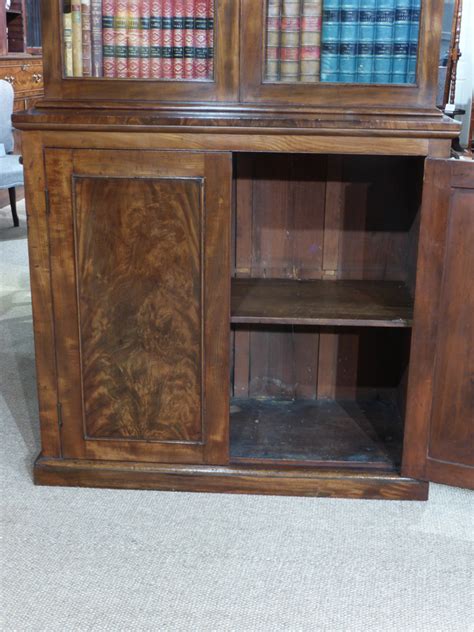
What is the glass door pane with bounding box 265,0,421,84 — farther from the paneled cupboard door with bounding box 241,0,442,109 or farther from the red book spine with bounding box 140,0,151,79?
the red book spine with bounding box 140,0,151,79

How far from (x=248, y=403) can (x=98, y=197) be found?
3.15ft

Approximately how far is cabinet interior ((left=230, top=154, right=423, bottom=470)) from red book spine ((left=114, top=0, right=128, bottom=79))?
60cm

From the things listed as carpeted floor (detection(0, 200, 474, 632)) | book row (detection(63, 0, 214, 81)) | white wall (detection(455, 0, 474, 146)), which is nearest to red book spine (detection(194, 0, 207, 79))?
book row (detection(63, 0, 214, 81))

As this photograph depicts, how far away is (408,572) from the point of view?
2.04m

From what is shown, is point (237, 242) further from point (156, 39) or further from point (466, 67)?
point (466, 67)

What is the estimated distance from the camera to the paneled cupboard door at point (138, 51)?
2.14m

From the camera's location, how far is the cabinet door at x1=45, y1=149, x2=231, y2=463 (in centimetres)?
219

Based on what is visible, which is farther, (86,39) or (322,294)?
(322,294)

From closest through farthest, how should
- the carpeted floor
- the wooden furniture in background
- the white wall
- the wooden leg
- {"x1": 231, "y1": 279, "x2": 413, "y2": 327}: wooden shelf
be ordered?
the carpeted floor, {"x1": 231, "y1": 279, "x2": 413, "y2": 327}: wooden shelf, the wooden leg, the white wall, the wooden furniture in background

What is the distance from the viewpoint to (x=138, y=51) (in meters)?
2.17

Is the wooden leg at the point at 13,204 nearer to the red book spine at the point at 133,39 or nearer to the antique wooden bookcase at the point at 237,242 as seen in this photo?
the antique wooden bookcase at the point at 237,242

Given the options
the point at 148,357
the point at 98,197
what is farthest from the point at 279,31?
the point at 148,357

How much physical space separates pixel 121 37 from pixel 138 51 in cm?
6

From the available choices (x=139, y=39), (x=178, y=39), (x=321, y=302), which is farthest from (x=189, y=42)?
(x=321, y=302)
